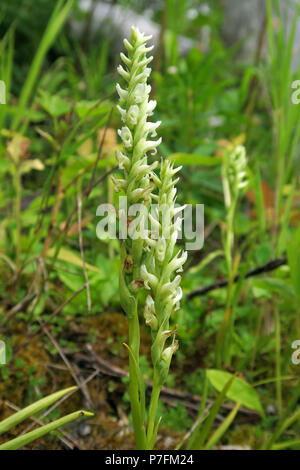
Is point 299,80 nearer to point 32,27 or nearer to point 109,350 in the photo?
point 109,350

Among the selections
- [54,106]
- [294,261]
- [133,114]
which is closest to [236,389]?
[294,261]

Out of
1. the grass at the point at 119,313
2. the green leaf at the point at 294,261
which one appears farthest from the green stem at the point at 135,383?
the green leaf at the point at 294,261

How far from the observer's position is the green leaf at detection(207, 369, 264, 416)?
0.96 metres

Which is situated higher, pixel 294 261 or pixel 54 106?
pixel 54 106

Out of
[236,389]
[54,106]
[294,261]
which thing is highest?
[54,106]

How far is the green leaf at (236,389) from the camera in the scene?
959 millimetres

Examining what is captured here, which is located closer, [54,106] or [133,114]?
[133,114]

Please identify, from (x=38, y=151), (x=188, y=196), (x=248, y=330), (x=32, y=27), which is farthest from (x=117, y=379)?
(x=32, y=27)

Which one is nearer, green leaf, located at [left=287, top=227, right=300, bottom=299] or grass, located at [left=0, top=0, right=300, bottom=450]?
green leaf, located at [left=287, top=227, right=300, bottom=299]

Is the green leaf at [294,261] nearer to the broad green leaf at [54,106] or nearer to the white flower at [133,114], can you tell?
the white flower at [133,114]

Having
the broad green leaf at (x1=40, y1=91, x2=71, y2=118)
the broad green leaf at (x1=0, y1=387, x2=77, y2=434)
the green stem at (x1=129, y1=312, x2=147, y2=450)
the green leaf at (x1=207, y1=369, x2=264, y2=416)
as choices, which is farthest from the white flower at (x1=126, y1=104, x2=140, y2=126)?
the broad green leaf at (x1=40, y1=91, x2=71, y2=118)

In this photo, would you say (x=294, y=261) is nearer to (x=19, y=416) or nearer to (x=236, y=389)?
(x=236, y=389)

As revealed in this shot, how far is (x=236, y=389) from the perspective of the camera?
99 cm

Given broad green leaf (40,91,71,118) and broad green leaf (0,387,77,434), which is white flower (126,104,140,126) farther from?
broad green leaf (40,91,71,118)
